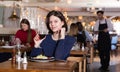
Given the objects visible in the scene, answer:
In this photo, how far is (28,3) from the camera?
42.4 feet

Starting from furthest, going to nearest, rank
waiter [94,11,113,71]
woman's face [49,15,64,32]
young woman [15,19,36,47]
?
waiter [94,11,113,71]
young woman [15,19,36,47]
woman's face [49,15,64,32]

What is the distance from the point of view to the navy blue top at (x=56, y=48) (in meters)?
3.30

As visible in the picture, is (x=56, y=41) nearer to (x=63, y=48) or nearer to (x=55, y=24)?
(x=63, y=48)

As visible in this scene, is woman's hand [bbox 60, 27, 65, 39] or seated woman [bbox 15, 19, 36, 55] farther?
seated woman [bbox 15, 19, 36, 55]

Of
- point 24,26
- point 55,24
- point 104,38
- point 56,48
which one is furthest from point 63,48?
point 104,38

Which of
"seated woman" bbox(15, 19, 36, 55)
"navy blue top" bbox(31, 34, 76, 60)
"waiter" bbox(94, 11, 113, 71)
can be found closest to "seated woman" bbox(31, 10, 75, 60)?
"navy blue top" bbox(31, 34, 76, 60)

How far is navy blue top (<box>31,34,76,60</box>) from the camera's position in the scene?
3.30 m

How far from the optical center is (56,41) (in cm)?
339

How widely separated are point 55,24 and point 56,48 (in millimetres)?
286

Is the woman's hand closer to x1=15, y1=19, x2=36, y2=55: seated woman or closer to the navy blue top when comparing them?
the navy blue top

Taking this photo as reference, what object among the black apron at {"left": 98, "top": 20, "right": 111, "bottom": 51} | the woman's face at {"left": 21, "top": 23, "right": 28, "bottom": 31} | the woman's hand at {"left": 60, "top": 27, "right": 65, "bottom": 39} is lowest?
the black apron at {"left": 98, "top": 20, "right": 111, "bottom": 51}

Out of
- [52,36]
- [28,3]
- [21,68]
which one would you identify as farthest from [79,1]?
[21,68]

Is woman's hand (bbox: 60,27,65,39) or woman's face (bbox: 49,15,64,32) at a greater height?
woman's face (bbox: 49,15,64,32)

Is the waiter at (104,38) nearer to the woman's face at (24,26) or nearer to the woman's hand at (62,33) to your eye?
the woman's face at (24,26)
